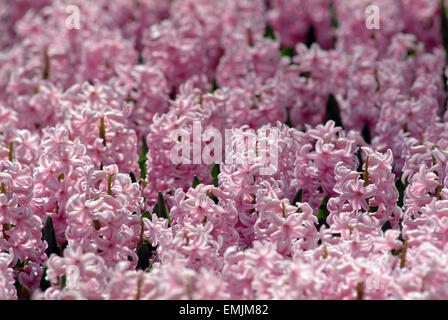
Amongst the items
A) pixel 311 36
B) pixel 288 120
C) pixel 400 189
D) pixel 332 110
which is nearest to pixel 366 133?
pixel 332 110

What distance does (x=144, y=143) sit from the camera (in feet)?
9.70

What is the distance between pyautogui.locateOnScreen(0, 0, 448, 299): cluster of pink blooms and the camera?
5.75 feet

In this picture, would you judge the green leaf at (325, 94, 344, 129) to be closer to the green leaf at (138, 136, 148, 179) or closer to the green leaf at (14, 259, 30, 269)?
the green leaf at (138, 136, 148, 179)

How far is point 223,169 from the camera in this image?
7.18 ft

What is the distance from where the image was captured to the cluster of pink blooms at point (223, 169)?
175 centimetres

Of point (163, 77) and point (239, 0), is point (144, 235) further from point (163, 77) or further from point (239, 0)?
point (239, 0)

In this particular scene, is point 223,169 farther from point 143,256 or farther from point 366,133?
point 366,133

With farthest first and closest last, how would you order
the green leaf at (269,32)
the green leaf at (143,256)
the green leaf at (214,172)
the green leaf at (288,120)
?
the green leaf at (269,32)
the green leaf at (288,120)
the green leaf at (214,172)
the green leaf at (143,256)
